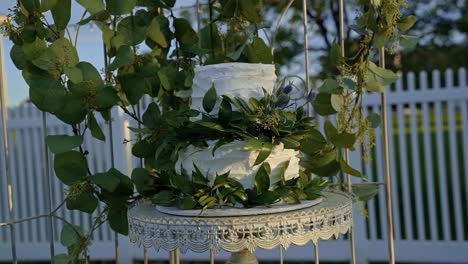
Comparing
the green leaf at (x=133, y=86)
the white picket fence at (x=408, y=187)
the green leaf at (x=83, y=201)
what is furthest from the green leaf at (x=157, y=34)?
the white picket fence at (x=408, y=187)

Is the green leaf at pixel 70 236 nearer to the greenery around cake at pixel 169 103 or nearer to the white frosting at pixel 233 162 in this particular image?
the greenery around cake at pixel 169 103

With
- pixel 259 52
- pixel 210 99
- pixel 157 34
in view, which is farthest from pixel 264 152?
pixel 157 34

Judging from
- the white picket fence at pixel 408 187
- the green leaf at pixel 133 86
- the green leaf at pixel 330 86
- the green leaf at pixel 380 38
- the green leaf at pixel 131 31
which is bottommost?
the white picket fence at pixel 408 187

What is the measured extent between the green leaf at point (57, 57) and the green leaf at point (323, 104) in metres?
0.46

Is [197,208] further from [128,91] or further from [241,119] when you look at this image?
[128,91]

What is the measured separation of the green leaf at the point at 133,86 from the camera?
1115mm

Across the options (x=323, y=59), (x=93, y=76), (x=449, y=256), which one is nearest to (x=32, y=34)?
(x=93, y=76)

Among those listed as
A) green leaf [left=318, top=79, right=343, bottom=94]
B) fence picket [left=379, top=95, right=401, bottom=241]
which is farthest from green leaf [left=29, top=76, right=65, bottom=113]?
fence picket [left=379, top=95, right=401, bottom=241]

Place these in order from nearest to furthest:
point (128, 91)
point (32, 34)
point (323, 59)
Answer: point (32, 34) → point (128, 91) → point (323, 59)

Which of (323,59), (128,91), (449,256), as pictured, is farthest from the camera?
(323,59)

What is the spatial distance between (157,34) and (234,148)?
→ 1.39 feet

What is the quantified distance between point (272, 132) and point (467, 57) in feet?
15.7

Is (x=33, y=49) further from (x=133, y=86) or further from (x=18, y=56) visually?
(x=133, y=86)

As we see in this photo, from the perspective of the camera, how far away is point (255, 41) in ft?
3.80
